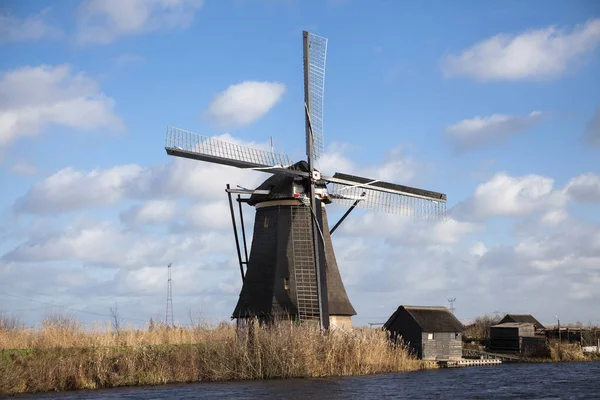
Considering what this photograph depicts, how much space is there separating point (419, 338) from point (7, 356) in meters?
21.3

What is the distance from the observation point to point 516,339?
47469mm

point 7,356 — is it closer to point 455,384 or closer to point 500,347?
point 455,384

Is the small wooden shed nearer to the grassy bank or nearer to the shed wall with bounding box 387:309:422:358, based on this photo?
the shed wall with bounding box 387:309:422:358

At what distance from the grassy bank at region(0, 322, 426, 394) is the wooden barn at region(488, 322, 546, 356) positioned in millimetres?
21781

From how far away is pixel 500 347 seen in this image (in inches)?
1916

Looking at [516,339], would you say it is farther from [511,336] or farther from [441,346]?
[441,346]

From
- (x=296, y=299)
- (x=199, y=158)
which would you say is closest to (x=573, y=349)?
(x=296, y=299)

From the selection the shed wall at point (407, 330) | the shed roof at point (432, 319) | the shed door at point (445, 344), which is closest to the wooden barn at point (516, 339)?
the shed roof at point (432, 319)

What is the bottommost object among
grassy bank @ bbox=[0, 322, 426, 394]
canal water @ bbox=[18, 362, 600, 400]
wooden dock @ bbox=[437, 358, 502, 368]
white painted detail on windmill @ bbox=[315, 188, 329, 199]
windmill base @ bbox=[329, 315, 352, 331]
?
wooden dock @ bbox=[437, 358, 502, 368]

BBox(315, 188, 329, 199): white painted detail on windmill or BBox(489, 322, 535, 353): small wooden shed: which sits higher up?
BBox(315, 188, 329, 199): white painted detail on windmill

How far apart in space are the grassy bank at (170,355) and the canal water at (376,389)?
807 mm

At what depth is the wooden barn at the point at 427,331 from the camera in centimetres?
3838

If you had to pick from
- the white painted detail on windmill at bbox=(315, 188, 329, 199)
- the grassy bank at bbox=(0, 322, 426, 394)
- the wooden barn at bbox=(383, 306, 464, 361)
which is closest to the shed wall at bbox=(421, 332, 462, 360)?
the wooden barn at bbox=(383, 306, 464, 361)

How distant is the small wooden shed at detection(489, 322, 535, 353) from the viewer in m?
47.2
